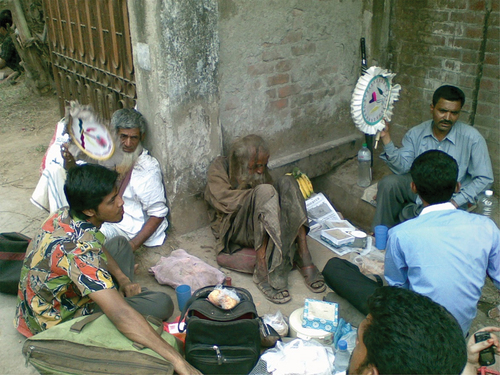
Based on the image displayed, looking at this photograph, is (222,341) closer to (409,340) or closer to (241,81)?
(409,340)

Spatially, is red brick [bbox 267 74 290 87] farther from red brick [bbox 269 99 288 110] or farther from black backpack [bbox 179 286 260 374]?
black backpack [bbox 179 286 260 374]

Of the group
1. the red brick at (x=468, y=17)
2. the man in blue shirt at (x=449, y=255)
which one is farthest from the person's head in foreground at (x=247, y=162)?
the red brick at (x=468, y=17)

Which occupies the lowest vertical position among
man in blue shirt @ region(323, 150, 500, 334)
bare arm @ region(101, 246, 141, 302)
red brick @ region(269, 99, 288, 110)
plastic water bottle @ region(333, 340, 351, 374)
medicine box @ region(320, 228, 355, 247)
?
medicine box @ region(320, 228, 355, 247)

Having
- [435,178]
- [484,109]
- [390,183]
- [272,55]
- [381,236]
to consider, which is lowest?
[381,236]

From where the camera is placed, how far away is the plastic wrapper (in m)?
2.70

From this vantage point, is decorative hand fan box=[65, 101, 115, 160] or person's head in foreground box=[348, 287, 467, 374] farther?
decorative hand fan box=[65, 101, 115, 160]

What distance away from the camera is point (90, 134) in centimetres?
341

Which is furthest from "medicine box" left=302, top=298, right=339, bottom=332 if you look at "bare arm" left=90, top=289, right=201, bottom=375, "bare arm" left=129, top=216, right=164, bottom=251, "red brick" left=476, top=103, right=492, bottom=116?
"red brick" left=476, top=103, right=492, bottom=116

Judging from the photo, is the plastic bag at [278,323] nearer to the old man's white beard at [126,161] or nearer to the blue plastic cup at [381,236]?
the blue plastic cup at [381,236]

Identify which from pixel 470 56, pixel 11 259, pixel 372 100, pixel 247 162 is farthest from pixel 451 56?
pixel 11 259

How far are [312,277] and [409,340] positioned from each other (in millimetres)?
2257

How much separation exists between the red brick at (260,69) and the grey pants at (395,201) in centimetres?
136

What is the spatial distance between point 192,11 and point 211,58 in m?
0.37

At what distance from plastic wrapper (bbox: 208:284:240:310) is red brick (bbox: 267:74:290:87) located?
2.15 m
